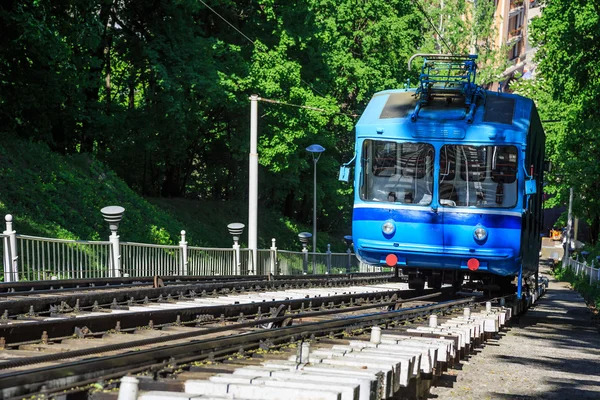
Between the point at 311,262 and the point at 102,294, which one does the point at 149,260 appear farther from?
the point at 311,262

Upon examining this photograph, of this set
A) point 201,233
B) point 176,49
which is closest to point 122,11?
point 176,49

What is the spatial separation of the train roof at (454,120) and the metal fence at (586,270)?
1750 cm

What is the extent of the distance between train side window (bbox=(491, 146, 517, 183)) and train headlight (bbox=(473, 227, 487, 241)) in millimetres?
917

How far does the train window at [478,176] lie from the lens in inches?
673

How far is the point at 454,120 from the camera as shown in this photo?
57.7 ft

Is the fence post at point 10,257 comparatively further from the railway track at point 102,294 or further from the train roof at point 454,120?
the train roof at point 454,120

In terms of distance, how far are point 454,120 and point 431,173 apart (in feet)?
3.50

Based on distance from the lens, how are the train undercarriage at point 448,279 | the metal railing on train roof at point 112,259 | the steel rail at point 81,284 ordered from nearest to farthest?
the steel rail at point 81,284 → the metal railing on train roof at point 112,259 → the train undercarriage at point 448,279

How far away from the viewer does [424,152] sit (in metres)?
17.6

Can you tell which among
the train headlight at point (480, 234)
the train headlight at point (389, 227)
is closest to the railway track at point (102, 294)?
the train headlight at point (389, 227)

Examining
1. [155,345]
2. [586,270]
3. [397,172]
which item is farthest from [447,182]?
[586,270]

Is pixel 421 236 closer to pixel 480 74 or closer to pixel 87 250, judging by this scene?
pixel 87 250

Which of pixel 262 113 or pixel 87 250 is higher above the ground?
pixel 262 113

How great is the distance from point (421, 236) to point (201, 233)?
2551 cm
